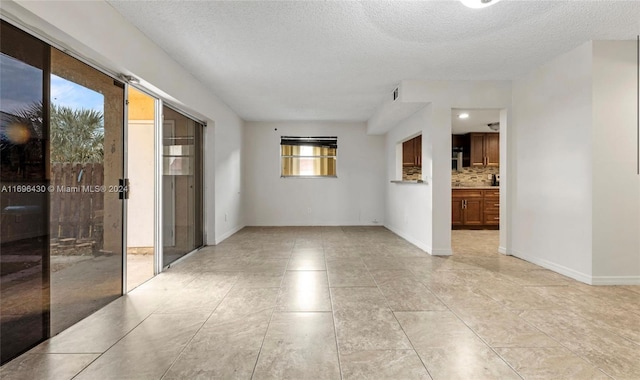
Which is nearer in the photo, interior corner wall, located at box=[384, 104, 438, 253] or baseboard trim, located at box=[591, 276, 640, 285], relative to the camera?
baseboard trim, located at box=[591, 276, 640, 285]

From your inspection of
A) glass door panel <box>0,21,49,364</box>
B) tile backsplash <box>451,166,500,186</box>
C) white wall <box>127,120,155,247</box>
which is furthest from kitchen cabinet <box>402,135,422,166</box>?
glass door panel <box>0,21,49,364</box>

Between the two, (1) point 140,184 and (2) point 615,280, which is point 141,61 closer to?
(1) point 140,184

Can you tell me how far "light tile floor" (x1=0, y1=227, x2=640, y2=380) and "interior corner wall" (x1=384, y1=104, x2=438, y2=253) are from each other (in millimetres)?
1147

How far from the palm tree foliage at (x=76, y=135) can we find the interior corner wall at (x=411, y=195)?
3952 mm

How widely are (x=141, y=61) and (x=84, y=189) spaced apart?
4.36 ft

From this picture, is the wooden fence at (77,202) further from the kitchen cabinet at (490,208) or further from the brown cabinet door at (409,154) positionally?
the kitchen cabinet at (490,208)

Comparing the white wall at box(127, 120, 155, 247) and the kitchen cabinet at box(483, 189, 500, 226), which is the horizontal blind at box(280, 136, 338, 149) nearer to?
the white wall at box(127, 120, 155, 247)

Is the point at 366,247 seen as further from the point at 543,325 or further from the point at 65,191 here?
the point at 65,191

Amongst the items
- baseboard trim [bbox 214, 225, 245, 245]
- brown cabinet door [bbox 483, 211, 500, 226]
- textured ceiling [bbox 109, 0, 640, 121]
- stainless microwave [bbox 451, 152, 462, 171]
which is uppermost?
textured ceiling [bbox 109, 0, 640, 121]

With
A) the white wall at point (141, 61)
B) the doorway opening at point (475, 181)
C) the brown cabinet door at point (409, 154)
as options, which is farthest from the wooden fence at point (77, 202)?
the brown cabinet door at point (409, 154)

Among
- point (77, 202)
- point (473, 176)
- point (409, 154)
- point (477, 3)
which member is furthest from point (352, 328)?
point (473, 176)

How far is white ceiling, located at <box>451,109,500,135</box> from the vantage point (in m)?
5.54

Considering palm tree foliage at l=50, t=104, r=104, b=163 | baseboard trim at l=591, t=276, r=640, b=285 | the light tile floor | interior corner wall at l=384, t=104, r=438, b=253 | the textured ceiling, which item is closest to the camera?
the light tile floor

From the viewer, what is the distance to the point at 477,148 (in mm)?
7707
